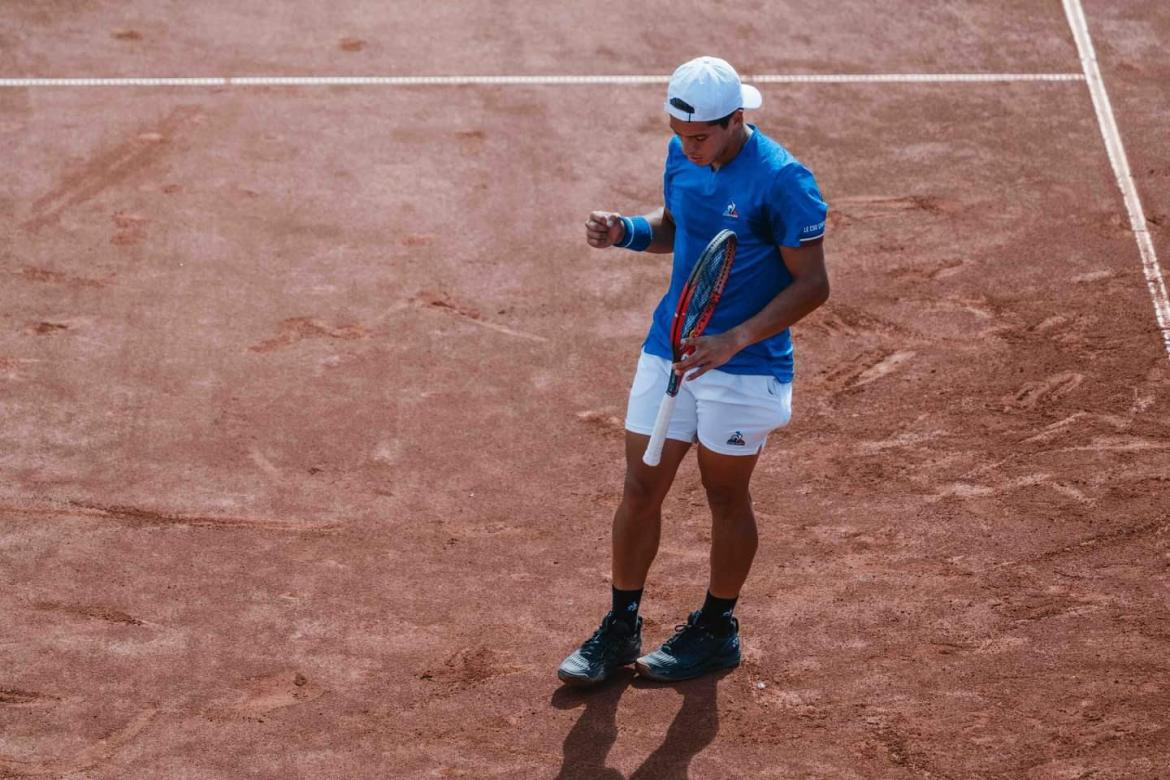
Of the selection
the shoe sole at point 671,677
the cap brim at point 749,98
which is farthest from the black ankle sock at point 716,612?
the cap brim at point 749,98

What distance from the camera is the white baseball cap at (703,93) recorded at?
494cm

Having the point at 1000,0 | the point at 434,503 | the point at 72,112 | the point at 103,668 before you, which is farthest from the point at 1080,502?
the point at 72,112

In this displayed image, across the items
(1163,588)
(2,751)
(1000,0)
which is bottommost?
(2,751)

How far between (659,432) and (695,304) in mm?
475

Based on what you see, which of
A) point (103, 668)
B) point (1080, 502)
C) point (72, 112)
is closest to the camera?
point (103, 668)

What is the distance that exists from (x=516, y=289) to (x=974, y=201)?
3032 mm

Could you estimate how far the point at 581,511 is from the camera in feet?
22.8

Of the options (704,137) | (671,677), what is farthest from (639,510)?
(704,137)

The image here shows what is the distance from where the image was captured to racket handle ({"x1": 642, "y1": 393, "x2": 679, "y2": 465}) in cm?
514

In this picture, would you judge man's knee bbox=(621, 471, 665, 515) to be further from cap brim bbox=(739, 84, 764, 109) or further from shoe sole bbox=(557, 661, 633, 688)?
cap brim bbox=(739, 84, 764, 109)

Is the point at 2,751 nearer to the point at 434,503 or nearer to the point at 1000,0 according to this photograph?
→ the point at 434,503

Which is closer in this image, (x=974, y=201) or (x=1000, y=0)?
(x=974, y=201)

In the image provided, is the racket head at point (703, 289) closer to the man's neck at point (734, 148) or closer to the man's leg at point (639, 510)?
the man's neck at point (734, 148)

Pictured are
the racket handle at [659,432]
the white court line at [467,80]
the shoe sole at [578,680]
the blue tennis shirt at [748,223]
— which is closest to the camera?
the blue tennis shirt at [748,223]
